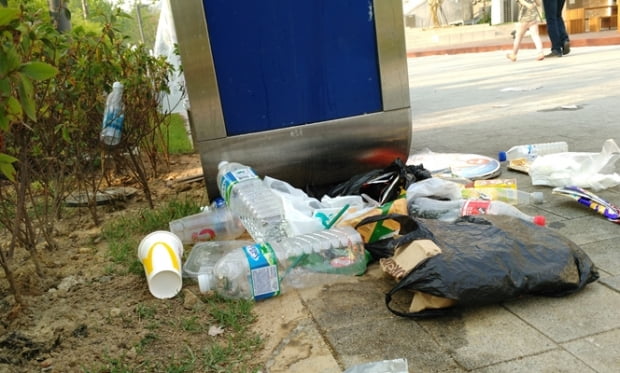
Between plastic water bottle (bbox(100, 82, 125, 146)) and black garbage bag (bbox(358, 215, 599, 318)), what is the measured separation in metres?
2.28

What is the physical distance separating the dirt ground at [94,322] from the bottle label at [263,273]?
0.24 m

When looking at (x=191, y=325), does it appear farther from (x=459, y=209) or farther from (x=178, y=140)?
(x=178, y=140)

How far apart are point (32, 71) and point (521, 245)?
1.94m

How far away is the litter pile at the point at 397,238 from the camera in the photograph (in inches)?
89.6

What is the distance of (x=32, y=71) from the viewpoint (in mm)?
1561

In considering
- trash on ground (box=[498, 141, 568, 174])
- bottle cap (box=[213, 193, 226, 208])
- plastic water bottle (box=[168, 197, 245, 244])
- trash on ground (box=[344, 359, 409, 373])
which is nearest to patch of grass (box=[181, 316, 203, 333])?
trash on ground (box=[344, 359, 409, 373])

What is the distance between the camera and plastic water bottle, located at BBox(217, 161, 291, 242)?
10.2 ft

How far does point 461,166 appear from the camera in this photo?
4242 millimetres

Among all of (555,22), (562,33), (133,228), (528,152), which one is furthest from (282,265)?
(562,33)

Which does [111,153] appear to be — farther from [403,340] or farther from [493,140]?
[493,140]

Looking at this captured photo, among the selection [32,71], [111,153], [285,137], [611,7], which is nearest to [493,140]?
[285,137]

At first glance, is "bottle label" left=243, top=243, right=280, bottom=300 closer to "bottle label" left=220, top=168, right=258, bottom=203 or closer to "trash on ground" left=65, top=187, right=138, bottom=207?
"bottle label" left=220, top=168, right=258, bottom=203

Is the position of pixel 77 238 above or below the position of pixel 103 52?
below

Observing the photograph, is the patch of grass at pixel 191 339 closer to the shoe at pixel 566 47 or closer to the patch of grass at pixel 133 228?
the patch of grass at pixel 133 228
